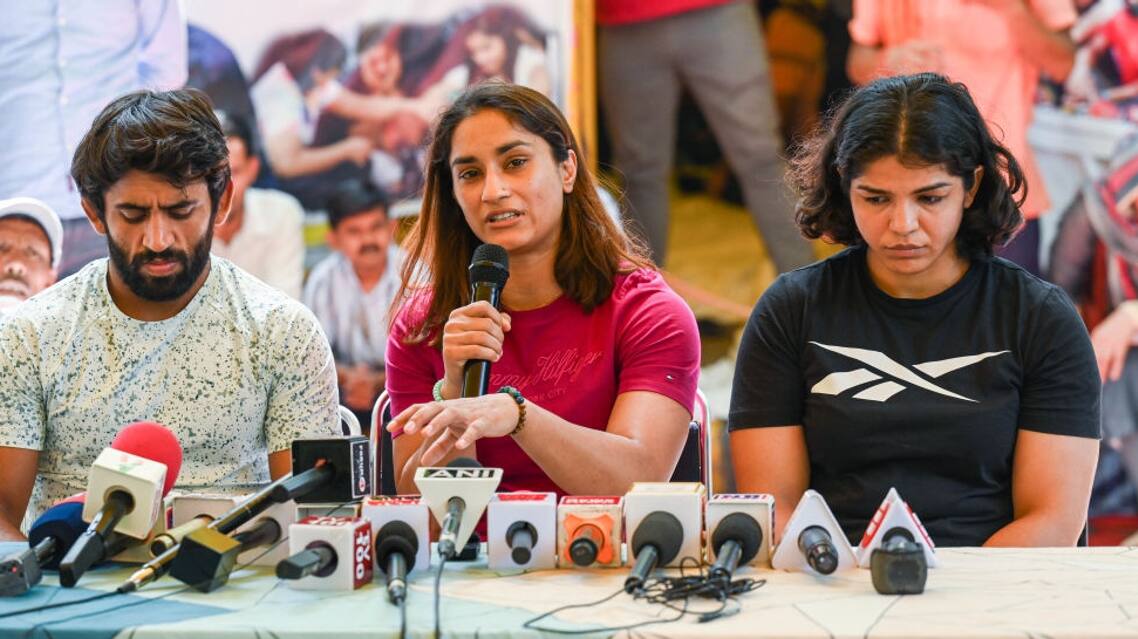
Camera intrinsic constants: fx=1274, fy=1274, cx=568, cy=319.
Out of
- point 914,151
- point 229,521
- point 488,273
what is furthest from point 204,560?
point 914,151

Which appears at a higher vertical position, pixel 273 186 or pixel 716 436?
pixel 273 186

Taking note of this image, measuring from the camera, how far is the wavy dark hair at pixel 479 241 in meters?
2.34

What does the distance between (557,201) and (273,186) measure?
1967 millimetres

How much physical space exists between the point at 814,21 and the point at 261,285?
2212mm

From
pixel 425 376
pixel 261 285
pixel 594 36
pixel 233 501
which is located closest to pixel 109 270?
pixel 261 285

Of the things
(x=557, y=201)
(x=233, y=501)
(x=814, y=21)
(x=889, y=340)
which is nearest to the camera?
(x=233, y=501)

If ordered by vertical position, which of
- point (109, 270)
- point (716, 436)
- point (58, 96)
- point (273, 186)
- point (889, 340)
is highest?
point (58, 96)

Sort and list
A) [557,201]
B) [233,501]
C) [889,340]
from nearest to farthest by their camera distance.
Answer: [233,501]
[889,340]
[557,201]

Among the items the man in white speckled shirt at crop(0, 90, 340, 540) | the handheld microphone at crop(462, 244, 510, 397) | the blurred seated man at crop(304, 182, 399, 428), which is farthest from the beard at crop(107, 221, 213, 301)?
the blurred seated man at crop(304, 182, 399, 428)

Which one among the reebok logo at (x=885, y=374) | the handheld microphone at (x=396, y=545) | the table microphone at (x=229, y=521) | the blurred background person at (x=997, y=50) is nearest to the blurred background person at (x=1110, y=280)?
the blurred background person at (x=997, y=50)

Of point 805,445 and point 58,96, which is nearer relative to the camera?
point 805,445

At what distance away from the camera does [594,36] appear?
13.2ft

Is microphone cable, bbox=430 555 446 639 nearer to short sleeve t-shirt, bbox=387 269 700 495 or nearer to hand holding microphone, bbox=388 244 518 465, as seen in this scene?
hand holding microphone, bbox=388 244 518 465

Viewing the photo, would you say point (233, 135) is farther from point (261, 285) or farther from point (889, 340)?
point (889, 340)
